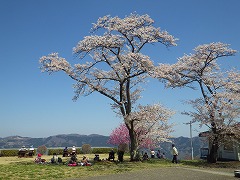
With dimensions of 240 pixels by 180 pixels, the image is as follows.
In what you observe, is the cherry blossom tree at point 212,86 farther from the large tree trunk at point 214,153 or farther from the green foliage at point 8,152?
the green foliage at point 8,152

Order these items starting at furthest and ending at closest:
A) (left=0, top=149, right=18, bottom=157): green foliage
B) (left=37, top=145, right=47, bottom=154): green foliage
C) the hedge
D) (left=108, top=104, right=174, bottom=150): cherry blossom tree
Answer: (left=37, top=145, right=47, bottom=154): green foliage → the hedge → (left=0, top=149, right=18, bottom=157): green foliage → (left=108, top=104, right=174, bottom=150): cherry blossom tree

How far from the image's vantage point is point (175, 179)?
623 inches

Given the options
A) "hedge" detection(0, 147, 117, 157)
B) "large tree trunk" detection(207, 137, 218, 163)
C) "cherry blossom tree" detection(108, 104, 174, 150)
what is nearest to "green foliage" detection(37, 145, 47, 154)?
"hedge" detection(0, 147, 117, 157)

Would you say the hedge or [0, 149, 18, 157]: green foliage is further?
the hedge

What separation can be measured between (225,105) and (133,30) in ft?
36.2

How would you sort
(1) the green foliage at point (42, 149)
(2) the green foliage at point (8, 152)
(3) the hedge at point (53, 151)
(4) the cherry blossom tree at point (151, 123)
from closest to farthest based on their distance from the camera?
(4) the cherry blossom tree at point (151, 123) → (2) the green foliage at point (8, 152) → (3) the hedge at point (53, 151) → (1) the green foliage at point (42, 149)

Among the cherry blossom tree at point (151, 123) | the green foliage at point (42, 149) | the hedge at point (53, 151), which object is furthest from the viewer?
the green foliage at point (42, 149)

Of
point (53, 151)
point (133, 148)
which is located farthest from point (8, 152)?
point (133, 148)

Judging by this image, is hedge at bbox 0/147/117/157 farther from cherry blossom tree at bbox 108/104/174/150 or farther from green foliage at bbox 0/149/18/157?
cherry blossom tree at bbox 108/104/174/150

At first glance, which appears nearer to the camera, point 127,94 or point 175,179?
point 175,179

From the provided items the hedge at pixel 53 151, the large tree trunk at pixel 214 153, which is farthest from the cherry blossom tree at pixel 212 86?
the hedge at pixel 53 151

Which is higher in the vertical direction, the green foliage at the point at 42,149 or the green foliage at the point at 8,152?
the green foliage at the point at 42,149

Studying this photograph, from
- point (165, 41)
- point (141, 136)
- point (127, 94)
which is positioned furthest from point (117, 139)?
point (165, 41)

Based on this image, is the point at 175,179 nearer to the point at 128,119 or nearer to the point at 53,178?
the point at 53,178
